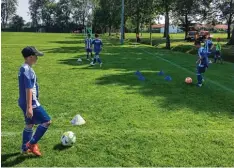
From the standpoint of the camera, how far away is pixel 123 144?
6.82 metres

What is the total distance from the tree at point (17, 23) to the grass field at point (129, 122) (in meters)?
116

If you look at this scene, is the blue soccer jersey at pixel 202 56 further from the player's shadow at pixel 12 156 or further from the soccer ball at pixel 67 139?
the player's shadow at pixel 12 156

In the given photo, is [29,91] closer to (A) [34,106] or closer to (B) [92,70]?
(A) [34,106]

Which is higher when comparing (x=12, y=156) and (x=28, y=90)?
(x=28, y=90)

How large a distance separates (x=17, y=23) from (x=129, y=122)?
415 feet

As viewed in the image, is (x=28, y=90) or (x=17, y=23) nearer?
(x=28, y=90)

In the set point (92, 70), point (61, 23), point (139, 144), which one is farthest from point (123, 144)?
point (61, 23)

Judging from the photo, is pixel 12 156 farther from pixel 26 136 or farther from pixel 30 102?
pixel 30 102

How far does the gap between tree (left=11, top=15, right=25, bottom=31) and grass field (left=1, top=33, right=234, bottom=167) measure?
379ft

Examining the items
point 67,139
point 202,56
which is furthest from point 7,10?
point 67,139

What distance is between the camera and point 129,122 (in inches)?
330

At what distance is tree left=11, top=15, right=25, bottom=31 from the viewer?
125 meters

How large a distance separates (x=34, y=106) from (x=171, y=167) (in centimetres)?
248

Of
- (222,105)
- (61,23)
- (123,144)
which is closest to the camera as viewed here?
(123,144)
